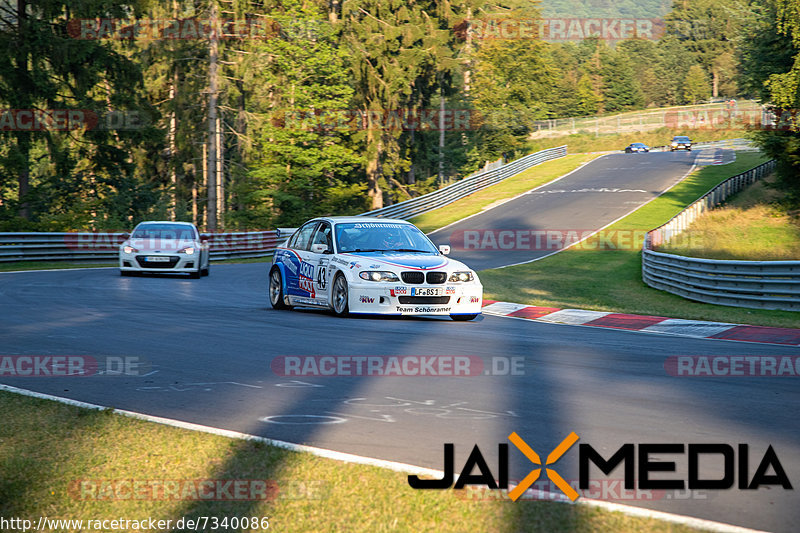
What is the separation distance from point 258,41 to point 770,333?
45123 millimetres

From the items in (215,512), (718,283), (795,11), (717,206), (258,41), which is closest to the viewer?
(215,512)

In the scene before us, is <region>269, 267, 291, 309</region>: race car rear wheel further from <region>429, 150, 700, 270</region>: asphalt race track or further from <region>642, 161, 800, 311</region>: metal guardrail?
<region>429, 150, 700, 270</region>: asphalt race track

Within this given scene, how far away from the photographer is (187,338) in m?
10.3

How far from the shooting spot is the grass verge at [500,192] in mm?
47250

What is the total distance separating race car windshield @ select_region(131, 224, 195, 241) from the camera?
23.5 metres

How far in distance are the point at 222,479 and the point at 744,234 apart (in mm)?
30097

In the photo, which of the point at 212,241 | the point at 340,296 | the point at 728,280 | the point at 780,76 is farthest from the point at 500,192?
the point at 340,296

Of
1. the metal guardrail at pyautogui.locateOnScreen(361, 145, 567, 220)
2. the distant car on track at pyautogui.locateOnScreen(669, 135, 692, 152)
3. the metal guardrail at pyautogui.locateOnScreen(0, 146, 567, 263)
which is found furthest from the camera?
the distant car on track at pyautogui.locateOnScreen(669, 135, 692, 152)

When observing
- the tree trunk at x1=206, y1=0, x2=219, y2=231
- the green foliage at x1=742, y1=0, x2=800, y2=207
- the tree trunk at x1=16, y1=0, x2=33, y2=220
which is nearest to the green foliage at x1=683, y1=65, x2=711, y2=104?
the tree trunk at x1=206, y1=0, x2=219, y2=231

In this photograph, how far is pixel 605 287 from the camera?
23.0m

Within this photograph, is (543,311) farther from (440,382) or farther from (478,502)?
(478,502)

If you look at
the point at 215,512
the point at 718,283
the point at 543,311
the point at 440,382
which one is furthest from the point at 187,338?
the point at 718,283

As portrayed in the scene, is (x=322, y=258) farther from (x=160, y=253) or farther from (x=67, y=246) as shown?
(x=67, y=246)

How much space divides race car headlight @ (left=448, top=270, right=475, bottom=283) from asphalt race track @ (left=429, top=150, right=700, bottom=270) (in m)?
16.1
